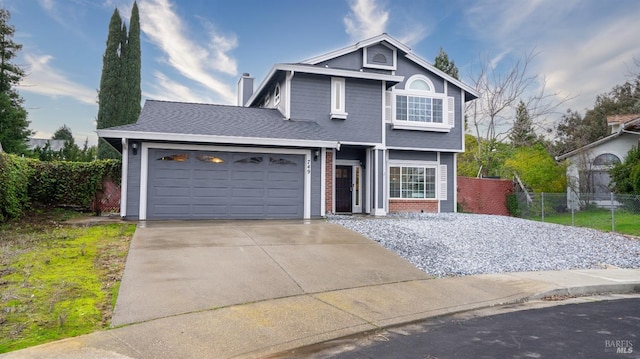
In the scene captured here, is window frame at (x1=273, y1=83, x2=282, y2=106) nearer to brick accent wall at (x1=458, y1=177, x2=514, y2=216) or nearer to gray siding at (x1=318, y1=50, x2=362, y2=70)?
gray siding at (x1=318, y1=50, x2=362, y2=70)

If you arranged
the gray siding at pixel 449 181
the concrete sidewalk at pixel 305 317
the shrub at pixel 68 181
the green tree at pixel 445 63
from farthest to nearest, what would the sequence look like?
the green tree at pixel 445 63
the gray siding at pixel 449 181
the shrub at pixel 68 181
the concrete sidewalk at pixel 305 317

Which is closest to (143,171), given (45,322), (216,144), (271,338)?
(216,144)

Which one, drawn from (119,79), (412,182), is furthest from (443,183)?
(119,79)

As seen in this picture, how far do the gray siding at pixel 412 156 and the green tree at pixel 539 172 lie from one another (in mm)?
7735

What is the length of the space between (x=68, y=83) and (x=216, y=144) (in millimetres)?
11289

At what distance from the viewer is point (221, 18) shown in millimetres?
17016

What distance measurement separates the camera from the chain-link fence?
14.7 meters

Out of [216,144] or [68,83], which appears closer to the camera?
[216,144]

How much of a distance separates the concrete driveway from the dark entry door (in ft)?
18.5

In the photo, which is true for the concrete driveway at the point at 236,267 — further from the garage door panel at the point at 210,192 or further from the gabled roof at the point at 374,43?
the gabled roof at the point at 374,43

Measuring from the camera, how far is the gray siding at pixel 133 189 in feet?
37.9

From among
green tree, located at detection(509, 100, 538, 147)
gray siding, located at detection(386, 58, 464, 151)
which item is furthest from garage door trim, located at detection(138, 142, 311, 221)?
green tree, located at detection(509, 100, 538, 147)

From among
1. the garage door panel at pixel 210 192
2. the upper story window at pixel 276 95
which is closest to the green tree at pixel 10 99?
the upper story window at pixel 276 95

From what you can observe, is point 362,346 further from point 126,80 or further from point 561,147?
point 561,147
